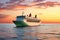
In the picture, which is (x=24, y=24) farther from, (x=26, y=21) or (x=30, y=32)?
(x=30, y=32)

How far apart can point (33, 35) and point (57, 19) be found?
0.43 m

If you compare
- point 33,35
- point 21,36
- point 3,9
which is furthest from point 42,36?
point 3,9

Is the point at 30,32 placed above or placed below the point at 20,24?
below

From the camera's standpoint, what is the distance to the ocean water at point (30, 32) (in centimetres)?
235

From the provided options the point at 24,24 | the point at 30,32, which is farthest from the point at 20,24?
the point at 30,32

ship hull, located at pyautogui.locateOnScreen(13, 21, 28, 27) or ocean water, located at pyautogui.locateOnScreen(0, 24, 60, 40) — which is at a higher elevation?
ship hull, located at pyautogui.locateOnScreen(13, 21, 28, 27)

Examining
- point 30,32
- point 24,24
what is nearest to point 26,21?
point 24,24

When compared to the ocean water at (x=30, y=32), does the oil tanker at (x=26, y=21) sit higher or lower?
higher

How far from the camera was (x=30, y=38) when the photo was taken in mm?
2338

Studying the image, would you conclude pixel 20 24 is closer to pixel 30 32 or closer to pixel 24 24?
pixel 24 24

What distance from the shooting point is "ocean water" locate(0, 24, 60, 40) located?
92.4 inches

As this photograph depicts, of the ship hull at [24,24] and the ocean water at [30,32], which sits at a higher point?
the ship hull at [24,24]

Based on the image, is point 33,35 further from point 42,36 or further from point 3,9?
point 3,9

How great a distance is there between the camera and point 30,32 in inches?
93.3
